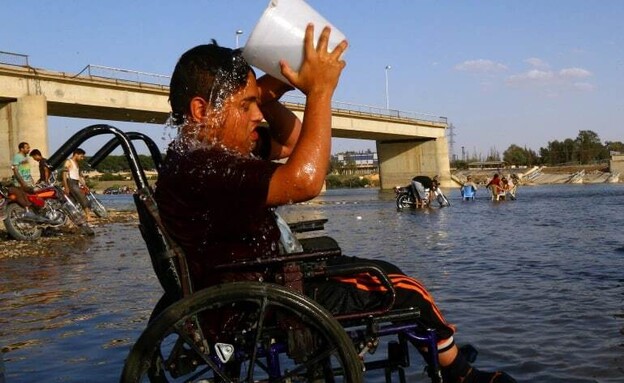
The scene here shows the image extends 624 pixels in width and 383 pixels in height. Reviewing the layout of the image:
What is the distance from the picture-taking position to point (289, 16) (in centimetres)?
239

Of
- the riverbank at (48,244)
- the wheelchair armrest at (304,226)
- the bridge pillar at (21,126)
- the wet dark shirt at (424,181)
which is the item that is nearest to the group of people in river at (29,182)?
the riverbank at (48,244)

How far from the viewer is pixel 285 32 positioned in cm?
240

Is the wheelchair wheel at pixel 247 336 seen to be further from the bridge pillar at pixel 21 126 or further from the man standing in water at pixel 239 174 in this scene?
the bridge pillar at pixel 21 126

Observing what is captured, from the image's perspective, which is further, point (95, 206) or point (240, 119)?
point (95, 206)

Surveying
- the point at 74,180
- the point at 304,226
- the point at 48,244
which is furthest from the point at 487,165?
the point at 304,226

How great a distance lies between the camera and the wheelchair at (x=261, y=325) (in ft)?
7.39

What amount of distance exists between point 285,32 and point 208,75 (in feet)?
1.12

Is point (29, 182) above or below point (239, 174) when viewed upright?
above

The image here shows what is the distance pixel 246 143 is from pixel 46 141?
34299mm

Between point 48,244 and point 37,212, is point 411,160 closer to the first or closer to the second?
point 37,212

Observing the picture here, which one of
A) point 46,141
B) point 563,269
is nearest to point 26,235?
point 563,269

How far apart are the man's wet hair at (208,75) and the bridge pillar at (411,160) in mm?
74791

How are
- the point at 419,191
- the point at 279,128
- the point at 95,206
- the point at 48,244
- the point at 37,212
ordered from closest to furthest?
the point at 279,128
the point at 48,244
the point at 37,212
the point at 95,206
the point at 419,191

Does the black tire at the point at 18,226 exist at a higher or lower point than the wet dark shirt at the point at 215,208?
lower
